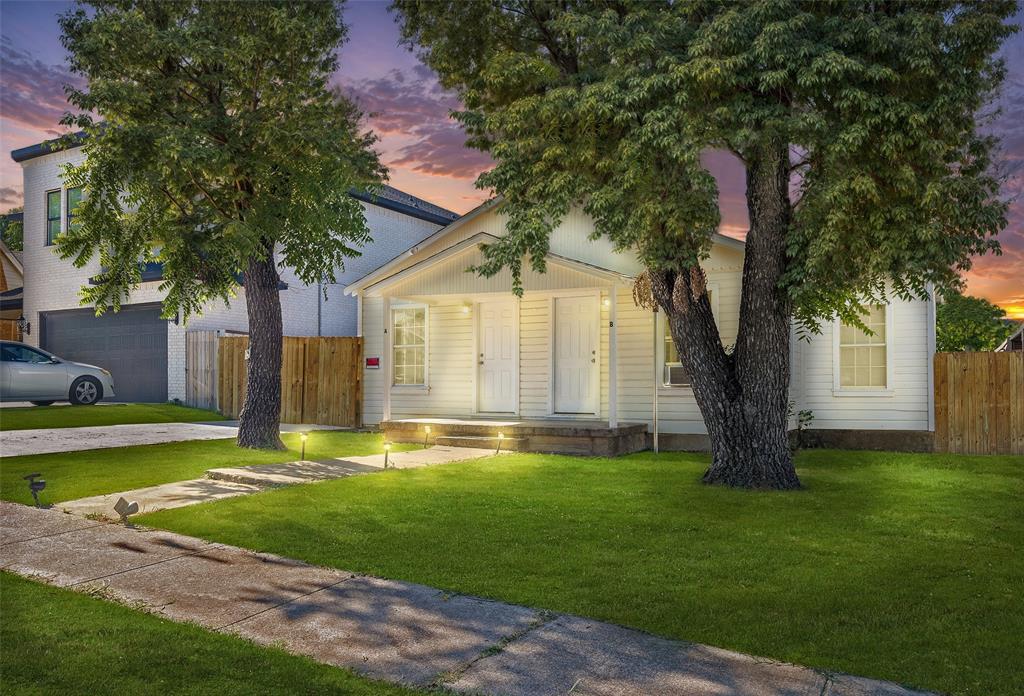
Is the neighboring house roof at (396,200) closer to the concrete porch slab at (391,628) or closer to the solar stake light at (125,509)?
the solar stake light at (125,509)

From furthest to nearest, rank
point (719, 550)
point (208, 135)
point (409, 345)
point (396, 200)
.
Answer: point (396, 200), point (409, 345), point (208, 135), point (719, 550)

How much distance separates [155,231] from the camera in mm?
11109

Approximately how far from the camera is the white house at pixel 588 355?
43.3ft

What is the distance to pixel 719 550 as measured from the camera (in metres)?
5.84

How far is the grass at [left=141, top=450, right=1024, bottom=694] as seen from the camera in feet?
12.9

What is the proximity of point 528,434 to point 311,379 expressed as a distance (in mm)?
6564

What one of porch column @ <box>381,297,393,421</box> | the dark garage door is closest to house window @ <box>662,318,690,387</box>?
porch column @ <box>381,297,393,421</box>

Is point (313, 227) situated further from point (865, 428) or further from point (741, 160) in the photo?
point (865, 428)

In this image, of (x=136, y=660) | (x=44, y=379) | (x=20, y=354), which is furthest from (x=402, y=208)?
(x=136, y=660)

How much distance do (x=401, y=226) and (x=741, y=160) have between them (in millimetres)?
15609

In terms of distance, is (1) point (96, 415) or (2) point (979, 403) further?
(1) point (96, 415)

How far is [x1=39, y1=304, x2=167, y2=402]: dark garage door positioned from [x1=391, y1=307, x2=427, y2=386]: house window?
22.9 feet

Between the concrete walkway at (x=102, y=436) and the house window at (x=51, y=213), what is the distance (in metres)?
9.29

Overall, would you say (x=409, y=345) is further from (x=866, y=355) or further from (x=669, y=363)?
(x=866, y=355)
